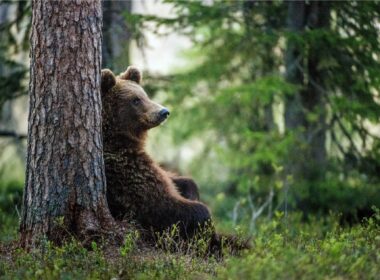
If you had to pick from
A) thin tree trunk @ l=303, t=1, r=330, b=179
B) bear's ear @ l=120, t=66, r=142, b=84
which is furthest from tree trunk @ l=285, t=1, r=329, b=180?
bear's ear @ l=120, t=66, r=142, b=84

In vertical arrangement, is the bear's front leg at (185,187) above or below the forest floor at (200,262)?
above

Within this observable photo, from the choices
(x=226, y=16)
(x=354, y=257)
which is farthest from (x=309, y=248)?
(x=226, y=16)

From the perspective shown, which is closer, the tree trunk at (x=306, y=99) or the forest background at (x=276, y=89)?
the forest background at (x=276, y=89)

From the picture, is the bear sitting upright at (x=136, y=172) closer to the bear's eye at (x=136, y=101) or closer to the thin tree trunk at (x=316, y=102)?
the bear's eye at (x=136, y=101)

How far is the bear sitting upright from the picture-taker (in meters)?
6.25

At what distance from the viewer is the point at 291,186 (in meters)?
11.2

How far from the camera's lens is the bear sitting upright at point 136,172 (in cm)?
625

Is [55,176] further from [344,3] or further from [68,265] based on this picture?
[344,3]

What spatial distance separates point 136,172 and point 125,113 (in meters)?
0.78

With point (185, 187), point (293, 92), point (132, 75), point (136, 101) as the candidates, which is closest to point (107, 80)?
point (136, 101)

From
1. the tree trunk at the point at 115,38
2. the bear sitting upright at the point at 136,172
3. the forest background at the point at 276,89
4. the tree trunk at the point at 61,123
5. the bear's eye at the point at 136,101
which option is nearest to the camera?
the tree trunk at the point at 61,123

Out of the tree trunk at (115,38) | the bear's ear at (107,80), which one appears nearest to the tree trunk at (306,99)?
the tree trunk at (115,38)

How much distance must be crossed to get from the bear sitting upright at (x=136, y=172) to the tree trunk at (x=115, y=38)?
2977 millimetres

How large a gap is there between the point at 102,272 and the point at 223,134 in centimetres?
846
